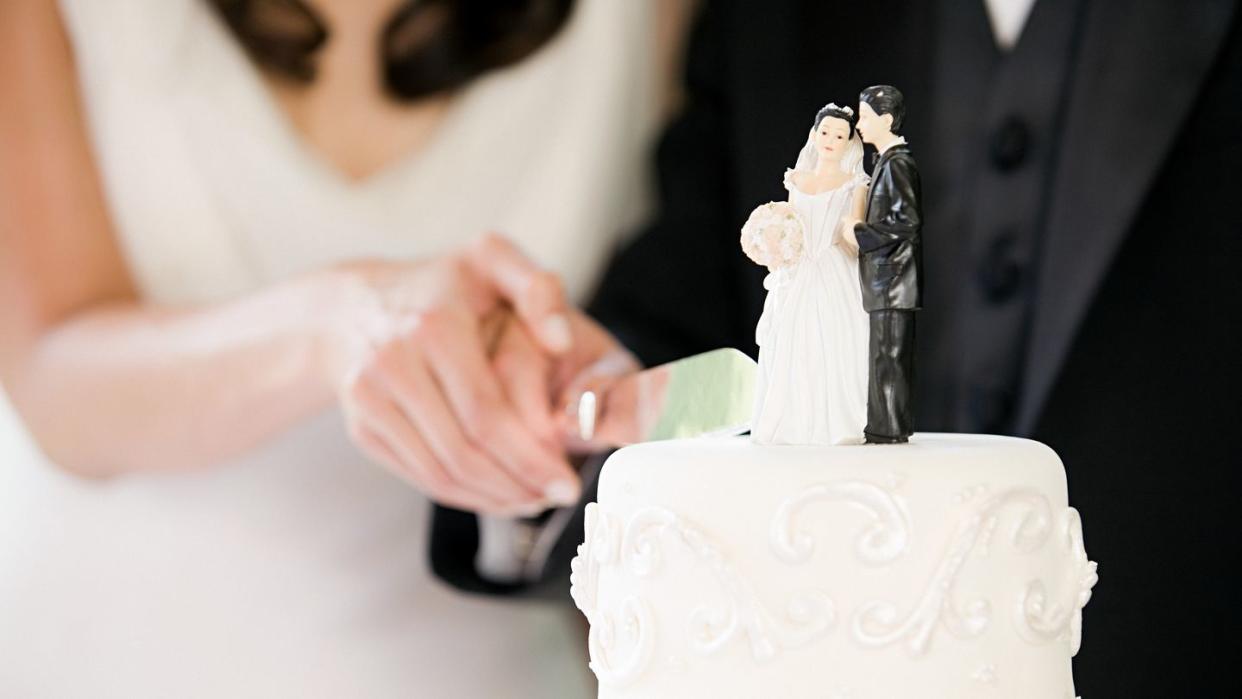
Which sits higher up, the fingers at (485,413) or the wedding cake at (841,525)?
the wedding cake at (841,525)

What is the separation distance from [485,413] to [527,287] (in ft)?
0.49

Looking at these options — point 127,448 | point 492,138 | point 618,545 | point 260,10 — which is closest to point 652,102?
point 492,138

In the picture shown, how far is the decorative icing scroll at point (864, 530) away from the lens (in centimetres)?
81

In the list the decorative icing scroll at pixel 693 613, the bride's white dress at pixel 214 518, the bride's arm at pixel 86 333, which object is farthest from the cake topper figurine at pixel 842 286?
the bride's white dress at pixel 214 518

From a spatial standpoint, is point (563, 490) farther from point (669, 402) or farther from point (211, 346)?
point (211, 346)

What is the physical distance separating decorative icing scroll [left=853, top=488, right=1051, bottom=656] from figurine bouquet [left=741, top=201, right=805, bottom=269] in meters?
0.22

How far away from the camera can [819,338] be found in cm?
91

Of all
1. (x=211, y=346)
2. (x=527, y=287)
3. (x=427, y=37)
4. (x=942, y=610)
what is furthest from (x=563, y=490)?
(x=427, y=37)

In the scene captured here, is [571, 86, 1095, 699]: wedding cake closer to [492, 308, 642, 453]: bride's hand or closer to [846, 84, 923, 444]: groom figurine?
[846, 84, 923, 444]: groom figurine

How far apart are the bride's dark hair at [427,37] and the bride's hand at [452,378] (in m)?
0.48

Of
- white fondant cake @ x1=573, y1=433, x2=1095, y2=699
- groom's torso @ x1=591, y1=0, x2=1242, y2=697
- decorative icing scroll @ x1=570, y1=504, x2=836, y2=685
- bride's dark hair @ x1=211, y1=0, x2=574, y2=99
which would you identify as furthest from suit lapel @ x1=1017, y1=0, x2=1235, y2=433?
bride's dark hair @ x1=211, y1=0, x2=574, y2=99

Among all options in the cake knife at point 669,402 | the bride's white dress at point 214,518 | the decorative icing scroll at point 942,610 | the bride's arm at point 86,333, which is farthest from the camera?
the bride's white dress at point 214,518

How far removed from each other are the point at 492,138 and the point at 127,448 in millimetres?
648

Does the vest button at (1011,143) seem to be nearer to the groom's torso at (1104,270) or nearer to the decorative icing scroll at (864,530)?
the groom's torso at (1104,270)
